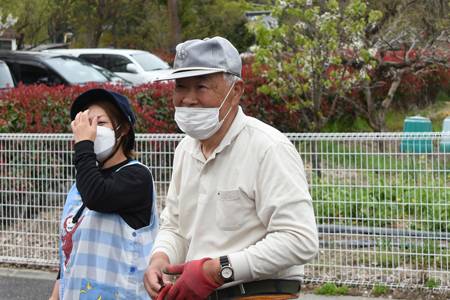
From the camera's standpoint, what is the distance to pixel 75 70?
1153 centimetres

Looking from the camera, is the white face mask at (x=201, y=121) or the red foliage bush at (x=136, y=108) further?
the red foliage bush at (x=136, y=108)

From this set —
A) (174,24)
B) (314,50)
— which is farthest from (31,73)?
(174,24)

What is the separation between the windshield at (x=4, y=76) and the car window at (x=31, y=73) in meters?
0.41

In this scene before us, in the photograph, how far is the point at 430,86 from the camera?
14.3 meters

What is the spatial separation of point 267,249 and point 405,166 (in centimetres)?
295

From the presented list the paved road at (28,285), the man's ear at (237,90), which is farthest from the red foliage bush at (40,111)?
the man's ear at (237,90)

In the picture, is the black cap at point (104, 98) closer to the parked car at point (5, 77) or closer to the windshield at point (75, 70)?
the windshield at point (75, 70)

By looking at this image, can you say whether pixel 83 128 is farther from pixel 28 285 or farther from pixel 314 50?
pixel 314 50

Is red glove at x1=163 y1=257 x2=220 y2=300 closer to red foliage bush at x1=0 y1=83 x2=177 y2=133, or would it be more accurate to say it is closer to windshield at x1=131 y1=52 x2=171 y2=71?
red foliage bush at x1=0 y1=83 x2=177 y2=133

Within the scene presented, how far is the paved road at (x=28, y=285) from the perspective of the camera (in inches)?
195

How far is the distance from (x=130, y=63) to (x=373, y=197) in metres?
11.2

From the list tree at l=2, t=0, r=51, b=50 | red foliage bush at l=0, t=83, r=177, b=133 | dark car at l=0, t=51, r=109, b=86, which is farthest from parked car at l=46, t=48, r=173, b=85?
red foliage bush at l=0, t=83, r=177, b=133

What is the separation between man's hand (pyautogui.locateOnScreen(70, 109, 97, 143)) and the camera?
2.56 m

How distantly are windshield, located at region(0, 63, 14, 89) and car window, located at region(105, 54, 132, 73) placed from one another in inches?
172
